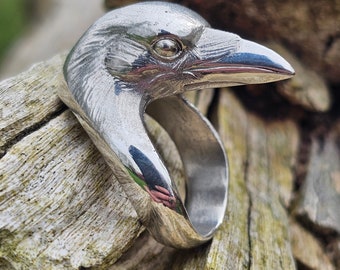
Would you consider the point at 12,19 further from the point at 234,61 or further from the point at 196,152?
the point at 234,61

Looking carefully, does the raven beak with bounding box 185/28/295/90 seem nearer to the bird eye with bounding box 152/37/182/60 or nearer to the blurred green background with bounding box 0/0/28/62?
the bird eye with bounding box 152/37/182/60

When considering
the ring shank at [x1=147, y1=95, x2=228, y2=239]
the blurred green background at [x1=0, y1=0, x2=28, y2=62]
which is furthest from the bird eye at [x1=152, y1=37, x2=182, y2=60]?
the blurred green background at [x1=0, y1=0, x2=28, y2=62]

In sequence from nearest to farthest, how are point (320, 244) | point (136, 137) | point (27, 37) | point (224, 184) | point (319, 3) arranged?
1. point (136, 137)
2. point (224, 184)
3. point (320, 244)
4. point (319, 3)
5. point (27, 37)

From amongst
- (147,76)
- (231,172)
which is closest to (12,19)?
(231,172)

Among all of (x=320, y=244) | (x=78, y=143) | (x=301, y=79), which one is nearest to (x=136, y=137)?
(x=78, y=143)

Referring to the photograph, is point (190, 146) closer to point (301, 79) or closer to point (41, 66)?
point (41, 66)
